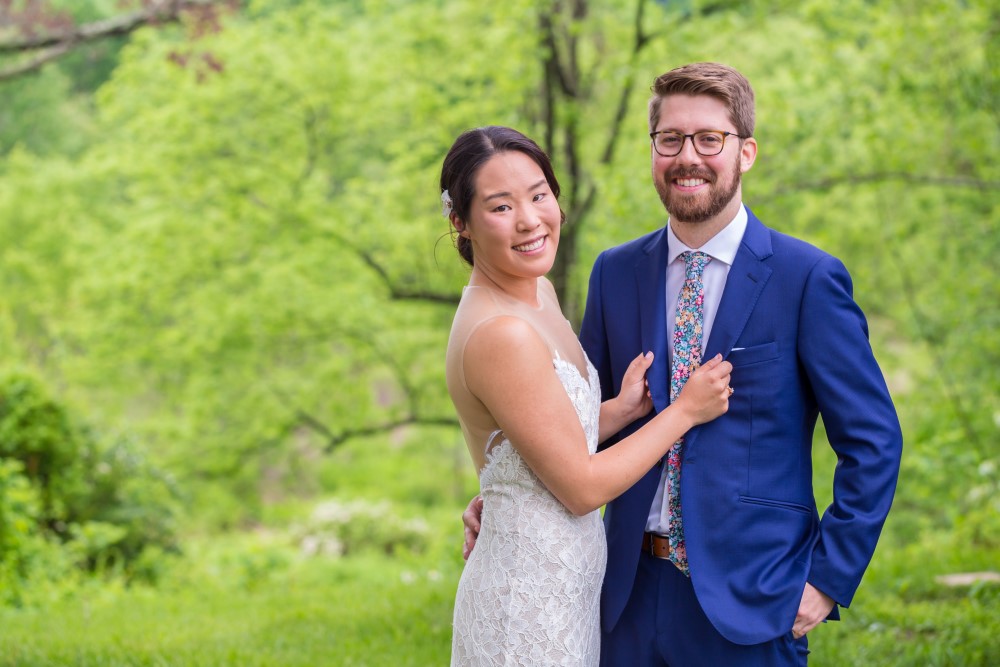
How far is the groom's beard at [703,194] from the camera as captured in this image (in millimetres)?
2588

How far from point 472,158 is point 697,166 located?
569 mm

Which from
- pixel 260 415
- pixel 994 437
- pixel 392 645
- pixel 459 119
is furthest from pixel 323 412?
pixel 392 645

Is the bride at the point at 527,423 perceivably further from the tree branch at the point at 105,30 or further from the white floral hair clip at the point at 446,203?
the tree branch at the point at 105,30

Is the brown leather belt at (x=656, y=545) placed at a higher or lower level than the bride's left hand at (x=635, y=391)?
lower

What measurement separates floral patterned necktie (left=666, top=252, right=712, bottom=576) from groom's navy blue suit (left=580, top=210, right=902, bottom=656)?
0.05 meters

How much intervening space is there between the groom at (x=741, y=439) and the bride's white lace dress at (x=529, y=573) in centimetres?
13

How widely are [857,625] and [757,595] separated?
306 cm

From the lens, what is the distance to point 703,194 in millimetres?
2604

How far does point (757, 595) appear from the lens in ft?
8.23

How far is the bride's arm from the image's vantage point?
8.27 feet

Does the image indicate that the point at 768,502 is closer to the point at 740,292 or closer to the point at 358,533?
the point at 740,292

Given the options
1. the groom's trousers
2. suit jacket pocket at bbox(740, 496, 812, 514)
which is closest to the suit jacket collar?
suit jacket pocket at bbox(740, 496, 812, 514)

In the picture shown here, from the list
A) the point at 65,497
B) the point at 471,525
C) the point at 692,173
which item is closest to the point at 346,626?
the point at 471,525

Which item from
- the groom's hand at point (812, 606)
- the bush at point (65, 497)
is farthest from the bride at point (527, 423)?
the bush at point (65, 497)
